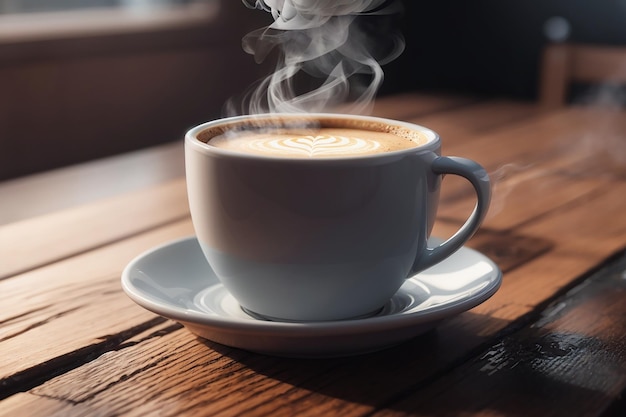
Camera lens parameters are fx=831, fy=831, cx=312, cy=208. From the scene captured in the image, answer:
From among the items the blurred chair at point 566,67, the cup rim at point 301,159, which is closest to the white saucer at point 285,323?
the cup rim at point 301,159

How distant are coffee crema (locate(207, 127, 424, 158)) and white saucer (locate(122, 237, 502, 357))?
0.12 metres

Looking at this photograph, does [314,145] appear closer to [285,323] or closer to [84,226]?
[285,323]

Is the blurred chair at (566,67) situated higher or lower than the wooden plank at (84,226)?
higher

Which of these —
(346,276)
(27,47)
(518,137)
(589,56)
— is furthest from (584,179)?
(27,47)

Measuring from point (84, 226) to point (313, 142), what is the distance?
0.37m

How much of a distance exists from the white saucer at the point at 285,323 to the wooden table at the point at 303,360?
2 cm

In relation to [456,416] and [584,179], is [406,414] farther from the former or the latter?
[584,179]

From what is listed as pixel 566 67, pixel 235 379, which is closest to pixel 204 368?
pixel 235 379

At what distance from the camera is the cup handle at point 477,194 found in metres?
0.63

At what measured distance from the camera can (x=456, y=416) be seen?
51cm

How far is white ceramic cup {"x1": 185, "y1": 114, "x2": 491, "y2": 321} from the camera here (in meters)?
0.58

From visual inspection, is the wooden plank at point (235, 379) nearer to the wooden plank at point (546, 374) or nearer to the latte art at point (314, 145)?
the wooden plank at point (546, 374)

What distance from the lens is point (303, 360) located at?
586mm

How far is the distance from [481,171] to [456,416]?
0.66 feet
